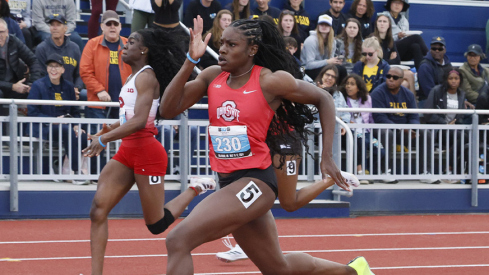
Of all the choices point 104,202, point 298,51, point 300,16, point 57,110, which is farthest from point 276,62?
point 300,16

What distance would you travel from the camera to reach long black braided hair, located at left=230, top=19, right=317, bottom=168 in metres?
4.65

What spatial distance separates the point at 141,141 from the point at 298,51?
7.24 meters

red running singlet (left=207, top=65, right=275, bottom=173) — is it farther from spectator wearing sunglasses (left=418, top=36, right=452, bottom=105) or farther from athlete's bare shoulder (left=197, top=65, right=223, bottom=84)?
spectator wearing sunglasses (left=418, top=36, right=452, bottom=105)

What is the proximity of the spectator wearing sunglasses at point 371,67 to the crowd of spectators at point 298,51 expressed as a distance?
0.02 meters

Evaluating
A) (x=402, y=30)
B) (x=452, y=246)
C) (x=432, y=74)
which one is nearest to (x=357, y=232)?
(x=452, y=246)

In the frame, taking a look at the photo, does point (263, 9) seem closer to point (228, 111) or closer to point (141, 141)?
point (141, 141)

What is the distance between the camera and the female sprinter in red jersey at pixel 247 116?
4.46m

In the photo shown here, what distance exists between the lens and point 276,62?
4.74m

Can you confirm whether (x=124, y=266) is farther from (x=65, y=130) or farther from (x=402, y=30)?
(x=402, y=30)

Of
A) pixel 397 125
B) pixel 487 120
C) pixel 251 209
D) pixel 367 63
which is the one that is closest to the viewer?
pixel 251 209

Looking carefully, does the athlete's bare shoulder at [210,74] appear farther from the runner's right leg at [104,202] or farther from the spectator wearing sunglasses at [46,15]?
the spectator wearing sunglasses at [46,15]

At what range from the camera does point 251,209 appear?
442 cm

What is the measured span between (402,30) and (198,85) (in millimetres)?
11058

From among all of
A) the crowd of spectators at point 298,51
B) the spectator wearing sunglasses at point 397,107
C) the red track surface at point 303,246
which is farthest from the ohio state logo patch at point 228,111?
the spectator wearing sunglasses at point 397,107
